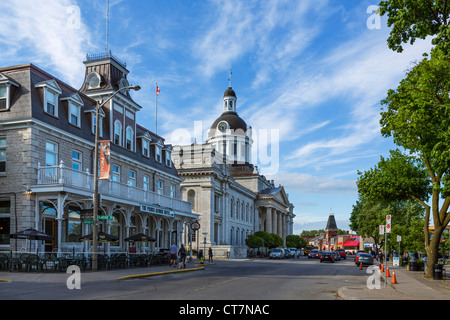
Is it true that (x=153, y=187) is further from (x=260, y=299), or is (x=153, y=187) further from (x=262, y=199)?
(x=262, y=199)

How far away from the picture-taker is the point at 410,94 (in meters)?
23.8

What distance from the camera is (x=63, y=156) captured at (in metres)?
28.7

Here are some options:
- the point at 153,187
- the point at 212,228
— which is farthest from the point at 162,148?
the point at 212,228

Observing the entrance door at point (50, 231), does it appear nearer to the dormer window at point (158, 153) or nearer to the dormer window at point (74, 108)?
the dormer window at point (74, 108)

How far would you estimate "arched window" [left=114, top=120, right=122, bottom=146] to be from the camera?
35562 millimetres

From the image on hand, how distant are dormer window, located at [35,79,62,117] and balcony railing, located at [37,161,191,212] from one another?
3661mm

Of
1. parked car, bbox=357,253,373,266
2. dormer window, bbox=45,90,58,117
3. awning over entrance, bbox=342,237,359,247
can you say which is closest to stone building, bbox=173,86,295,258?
parked car, bbox=357,253,373,266

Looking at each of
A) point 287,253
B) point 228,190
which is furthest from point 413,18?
point 287,253

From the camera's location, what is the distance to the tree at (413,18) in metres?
18.0

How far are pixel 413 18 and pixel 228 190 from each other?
5962cm

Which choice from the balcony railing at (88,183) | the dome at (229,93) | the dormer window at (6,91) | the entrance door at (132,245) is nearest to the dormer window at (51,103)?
the dormer window at (6,91)

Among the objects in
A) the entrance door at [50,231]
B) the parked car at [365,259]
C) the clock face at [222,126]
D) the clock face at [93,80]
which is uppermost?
the clock face at [222,126]

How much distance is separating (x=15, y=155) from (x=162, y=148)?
20.2 m

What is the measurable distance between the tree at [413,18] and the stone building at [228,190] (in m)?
27.7
